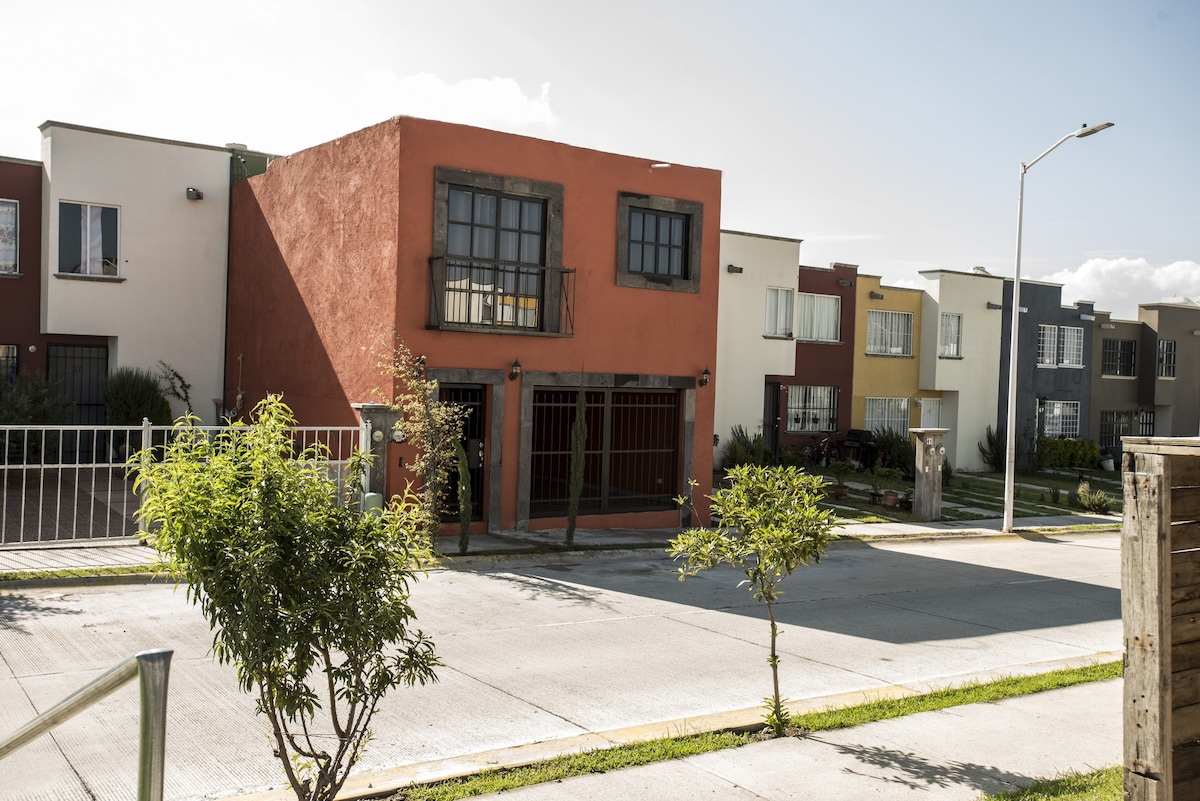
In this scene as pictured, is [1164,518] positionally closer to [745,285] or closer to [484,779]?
[484,779]

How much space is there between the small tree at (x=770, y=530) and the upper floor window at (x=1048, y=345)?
31525 mm

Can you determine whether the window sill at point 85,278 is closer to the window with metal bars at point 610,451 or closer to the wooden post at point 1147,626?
the window with metal bars at point 610,451

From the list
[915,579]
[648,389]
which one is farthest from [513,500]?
[915,579]

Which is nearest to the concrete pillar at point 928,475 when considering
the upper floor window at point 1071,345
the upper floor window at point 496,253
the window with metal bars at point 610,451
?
the window with metal bars at point 610,451

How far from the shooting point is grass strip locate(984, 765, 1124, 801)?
20.6 ft

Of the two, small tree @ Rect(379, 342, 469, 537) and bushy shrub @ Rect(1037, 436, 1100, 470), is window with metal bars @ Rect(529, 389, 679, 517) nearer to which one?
small tree @ Rect(379, 342, 469, 537)

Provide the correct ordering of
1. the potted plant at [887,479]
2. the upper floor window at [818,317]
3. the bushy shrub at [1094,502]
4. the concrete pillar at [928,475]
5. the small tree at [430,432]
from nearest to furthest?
the small tree at [430,432]
the concrete pillar at [928,475]
the potted plant at [887,479]
the bushy shrub at [1094,502]
the upper floor window at [818,317]

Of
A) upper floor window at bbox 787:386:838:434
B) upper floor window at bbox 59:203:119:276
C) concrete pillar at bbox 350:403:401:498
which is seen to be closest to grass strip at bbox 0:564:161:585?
concrete pillar at bbox 350:403:401:498

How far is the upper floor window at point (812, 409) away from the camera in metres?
30.8

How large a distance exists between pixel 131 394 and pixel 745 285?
50.3 ft

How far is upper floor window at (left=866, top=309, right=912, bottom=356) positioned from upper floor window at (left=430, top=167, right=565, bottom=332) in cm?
1725

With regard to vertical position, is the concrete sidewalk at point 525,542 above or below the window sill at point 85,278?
below

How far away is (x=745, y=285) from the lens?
91.9 feet

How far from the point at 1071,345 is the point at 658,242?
78.8 ft
